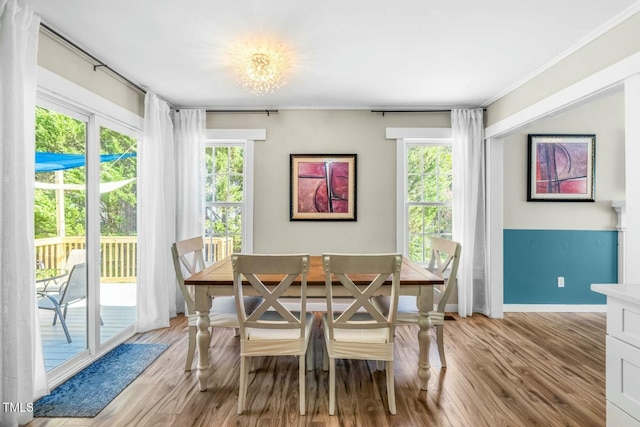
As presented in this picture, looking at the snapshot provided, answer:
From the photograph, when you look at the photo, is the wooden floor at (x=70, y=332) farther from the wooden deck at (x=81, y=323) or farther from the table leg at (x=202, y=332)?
the table leg at (x=202, y=332)

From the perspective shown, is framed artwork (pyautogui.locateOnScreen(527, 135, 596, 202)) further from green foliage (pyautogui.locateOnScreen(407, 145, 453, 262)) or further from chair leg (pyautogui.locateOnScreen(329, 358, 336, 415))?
chair leg (pyautogui.locateOnScreen(329, 358, 336, 415))

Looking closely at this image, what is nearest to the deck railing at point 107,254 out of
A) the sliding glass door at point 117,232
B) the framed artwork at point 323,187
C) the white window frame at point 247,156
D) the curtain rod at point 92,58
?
the sliding glass door at point 117,232

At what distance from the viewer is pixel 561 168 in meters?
3.89

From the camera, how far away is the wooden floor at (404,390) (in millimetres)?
1933

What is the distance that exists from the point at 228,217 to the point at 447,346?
9.21 feet

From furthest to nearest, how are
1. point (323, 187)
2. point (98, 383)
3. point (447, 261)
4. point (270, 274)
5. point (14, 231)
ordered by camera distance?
point (323, 187) → point (447, 261) → point (98, 383) → point (270, 274) → point (14, 231)

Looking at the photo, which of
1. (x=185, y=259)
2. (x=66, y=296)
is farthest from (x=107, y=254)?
(x=185, y=259)

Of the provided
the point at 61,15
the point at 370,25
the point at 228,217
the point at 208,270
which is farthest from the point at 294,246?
the point at 61,15

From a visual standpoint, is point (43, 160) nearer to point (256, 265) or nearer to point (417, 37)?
point (256, 265)

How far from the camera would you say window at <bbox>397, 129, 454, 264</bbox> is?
160 inches

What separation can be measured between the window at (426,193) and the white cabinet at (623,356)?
245 centimetres

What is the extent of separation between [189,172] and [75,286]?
1.68 m

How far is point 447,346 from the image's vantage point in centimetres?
297

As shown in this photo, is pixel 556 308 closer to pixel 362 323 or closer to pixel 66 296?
pixel 362 323
